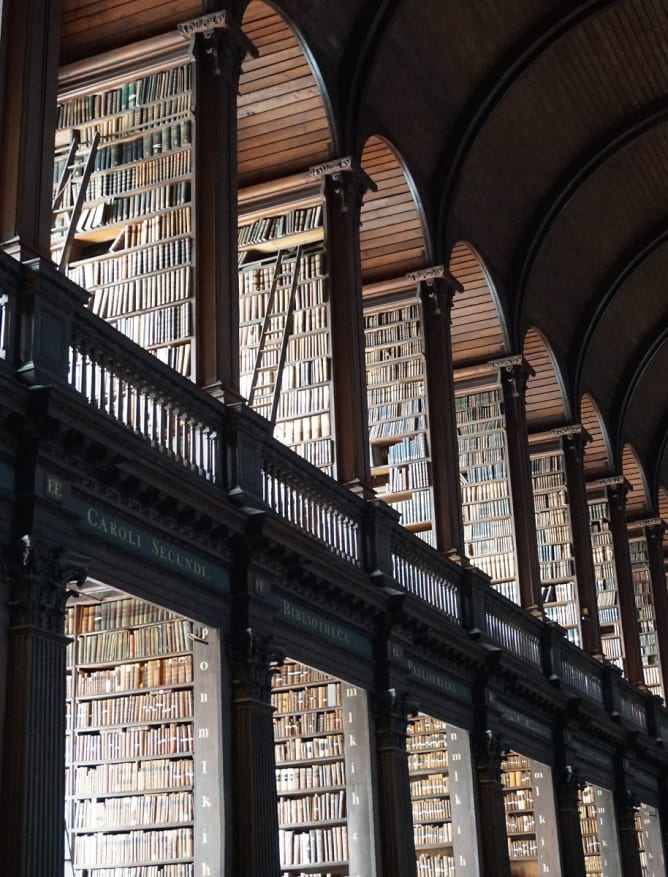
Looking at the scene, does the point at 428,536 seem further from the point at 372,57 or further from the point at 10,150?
the point at 10,150

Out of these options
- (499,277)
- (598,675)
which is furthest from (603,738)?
→ (499,277)

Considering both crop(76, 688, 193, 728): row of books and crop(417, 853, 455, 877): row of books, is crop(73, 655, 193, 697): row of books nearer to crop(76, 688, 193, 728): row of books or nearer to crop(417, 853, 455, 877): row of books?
crop(76, 688, 193, 728): row of books

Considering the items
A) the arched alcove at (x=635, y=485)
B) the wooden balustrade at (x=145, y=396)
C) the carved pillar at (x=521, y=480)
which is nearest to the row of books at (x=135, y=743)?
the wooden balustrade at (x=145, y=396)

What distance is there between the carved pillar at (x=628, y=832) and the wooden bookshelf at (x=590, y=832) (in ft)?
0.84

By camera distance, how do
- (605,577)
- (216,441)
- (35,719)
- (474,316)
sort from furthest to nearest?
(605,577) < (474,316) < (216,441) < (35,719)

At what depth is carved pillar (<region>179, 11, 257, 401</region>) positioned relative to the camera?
8.69 meters

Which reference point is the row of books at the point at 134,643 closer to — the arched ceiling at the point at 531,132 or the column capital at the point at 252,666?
the column capital at the point at 252,666

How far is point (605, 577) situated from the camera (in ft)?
59.1

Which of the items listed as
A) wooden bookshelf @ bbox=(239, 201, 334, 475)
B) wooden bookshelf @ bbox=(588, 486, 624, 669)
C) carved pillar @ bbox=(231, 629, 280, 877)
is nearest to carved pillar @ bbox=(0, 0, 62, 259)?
carved pillar @ bbox=(231, 629, 280, 877)

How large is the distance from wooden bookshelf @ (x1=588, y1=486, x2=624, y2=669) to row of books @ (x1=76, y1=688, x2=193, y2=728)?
949 centimetres

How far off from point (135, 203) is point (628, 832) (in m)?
9.20

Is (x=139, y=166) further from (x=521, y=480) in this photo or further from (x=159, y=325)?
(x=521, y=480)

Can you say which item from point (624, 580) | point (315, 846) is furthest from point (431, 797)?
point (624, 580)

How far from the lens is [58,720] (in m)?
6.48
